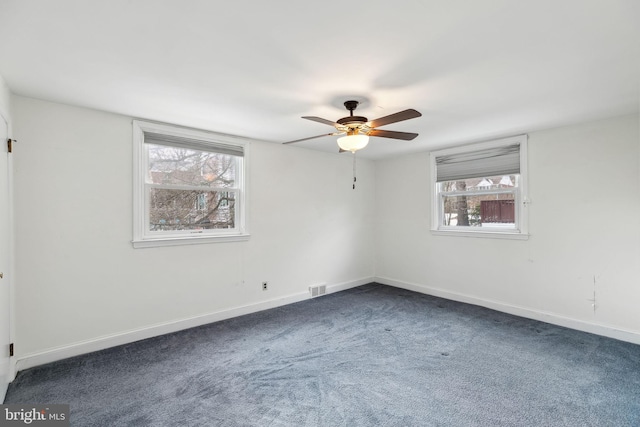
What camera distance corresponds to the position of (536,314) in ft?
12.2

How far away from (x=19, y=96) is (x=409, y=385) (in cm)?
394

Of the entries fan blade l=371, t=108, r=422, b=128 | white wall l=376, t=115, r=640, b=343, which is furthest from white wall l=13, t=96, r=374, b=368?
white wall l=376, t=115, r=640, b=343

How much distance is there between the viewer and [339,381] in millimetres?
2393

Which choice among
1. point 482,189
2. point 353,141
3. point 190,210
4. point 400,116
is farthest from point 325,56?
point 482,189

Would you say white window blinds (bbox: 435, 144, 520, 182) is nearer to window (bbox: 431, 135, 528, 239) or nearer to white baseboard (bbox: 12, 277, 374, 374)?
window (bbox: 431, 135, 528, 239)

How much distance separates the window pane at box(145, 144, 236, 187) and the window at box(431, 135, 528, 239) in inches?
122

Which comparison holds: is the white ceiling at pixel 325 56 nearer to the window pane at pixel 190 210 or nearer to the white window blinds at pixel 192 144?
the white window blinds at pixel 192 144

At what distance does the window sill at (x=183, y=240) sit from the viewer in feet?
10.4

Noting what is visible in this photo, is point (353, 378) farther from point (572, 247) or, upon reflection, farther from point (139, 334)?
point (572, 247)

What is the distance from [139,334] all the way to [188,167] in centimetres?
186

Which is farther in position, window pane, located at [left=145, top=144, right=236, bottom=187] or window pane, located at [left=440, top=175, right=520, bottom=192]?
window pane, located at [left=440, top=175, right=520, bottom=192]

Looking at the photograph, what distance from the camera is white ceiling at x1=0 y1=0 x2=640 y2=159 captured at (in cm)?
151

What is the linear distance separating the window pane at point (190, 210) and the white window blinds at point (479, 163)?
3.13 meters

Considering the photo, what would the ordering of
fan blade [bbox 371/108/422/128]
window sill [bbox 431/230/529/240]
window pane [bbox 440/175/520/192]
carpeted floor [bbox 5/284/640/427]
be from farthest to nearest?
window pane [bbox 440/175/520/192] → window sill [bbox 431/230/529/240] → fan blade [bbox 371/108/422/128] → carpeted floor [bbox 5/284/640/427]
